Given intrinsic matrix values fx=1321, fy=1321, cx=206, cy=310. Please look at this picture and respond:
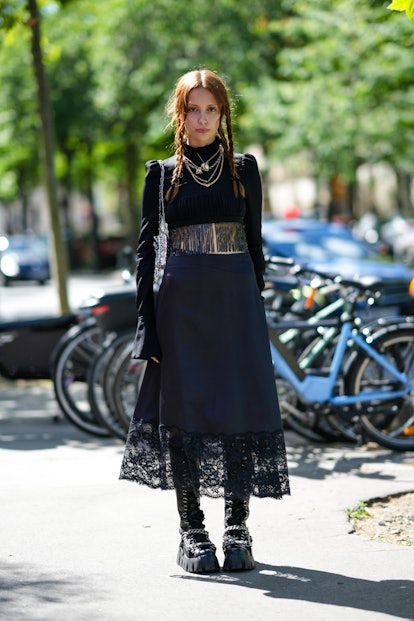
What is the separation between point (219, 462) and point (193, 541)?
34cm

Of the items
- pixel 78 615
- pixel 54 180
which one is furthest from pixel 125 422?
pixel 54 180

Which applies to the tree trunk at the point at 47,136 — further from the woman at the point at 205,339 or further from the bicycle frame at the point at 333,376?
the woman at the point at 205,339

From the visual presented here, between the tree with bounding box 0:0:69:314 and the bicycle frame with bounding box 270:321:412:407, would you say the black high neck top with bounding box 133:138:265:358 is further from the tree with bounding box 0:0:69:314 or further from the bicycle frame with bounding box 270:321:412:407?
the tree with bounding box 0:0:69:314

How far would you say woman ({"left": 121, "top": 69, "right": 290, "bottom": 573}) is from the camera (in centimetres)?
511

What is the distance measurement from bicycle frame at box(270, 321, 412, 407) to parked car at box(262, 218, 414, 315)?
5026 mm

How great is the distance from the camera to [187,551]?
5199 millimetres

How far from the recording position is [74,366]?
9344 millimetres

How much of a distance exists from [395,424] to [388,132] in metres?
17.9

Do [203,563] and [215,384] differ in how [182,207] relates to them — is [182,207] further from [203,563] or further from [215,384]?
[203,563]

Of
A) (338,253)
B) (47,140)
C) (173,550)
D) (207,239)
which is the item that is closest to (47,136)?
(47,140)

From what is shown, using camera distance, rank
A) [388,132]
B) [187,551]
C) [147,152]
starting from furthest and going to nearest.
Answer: [147,152] → [388,132] → [187,551]

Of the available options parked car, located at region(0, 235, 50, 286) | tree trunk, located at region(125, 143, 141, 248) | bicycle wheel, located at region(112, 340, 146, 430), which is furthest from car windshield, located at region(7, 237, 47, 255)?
bicycle wheel, located at region(112, 340, 146, 430)

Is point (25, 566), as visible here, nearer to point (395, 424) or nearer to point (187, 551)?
point (187, 551)

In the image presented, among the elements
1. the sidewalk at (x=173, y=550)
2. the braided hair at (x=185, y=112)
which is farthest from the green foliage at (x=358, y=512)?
the braided hair at (x=185, y=112)
